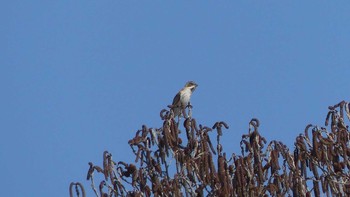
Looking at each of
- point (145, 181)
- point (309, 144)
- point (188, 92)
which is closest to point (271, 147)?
point (309, 144)

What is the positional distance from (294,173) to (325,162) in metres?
0.50

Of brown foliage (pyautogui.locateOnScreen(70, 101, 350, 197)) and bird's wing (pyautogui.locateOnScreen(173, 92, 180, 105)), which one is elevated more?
bird's wing (pyautogui.locateOnScreen(173, 92, 180, 105))

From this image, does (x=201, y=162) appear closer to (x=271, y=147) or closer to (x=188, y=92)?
(x=271, y=147)

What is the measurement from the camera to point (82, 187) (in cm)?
1797

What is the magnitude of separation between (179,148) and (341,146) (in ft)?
6.23

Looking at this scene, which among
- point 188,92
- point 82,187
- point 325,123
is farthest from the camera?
point 188,92

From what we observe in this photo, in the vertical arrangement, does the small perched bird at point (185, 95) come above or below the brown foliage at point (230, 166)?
above

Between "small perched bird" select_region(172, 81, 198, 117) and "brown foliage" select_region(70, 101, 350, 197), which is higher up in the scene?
"small perched bird" select_region(172, 81, 198, 117)

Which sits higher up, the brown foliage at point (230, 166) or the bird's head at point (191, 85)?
the bird's head at point (191, 85)

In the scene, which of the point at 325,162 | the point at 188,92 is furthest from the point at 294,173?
the point at 188,92

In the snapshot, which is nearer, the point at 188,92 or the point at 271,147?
the point at 271,147

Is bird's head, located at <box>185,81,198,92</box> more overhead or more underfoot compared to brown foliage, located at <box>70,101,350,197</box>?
more overhead

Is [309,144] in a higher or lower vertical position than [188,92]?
lower

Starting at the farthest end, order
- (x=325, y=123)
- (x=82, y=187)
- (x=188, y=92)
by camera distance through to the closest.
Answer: (x=188, y=92) → (x=325, y=123) → (x=82, y=187)
